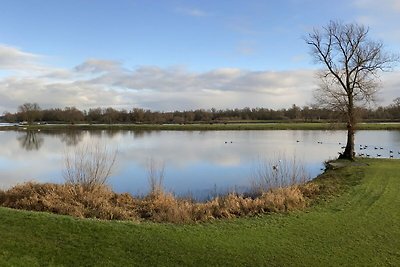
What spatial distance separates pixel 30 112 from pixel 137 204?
107m

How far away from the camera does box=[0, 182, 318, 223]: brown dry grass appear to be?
1013cm

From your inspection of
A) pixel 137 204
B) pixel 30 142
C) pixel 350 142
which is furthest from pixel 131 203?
pixel 30 142

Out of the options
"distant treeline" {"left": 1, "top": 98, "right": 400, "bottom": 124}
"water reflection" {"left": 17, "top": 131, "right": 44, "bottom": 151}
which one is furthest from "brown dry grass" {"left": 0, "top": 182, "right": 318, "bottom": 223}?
"distant treeline" {"left": 1, "top": 98, "right": 400, "bottom": 124}

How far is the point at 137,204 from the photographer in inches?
480

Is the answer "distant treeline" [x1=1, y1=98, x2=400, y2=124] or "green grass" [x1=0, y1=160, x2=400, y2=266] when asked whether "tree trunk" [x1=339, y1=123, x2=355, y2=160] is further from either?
"distant treeline" [x1=1, y1=98, x2=400, y2=124]

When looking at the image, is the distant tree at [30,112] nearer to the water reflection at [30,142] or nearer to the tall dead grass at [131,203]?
the water reflection at [30,142]

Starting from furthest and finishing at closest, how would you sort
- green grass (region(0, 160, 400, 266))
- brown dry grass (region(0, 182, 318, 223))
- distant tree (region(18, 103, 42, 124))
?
1. distant tree (region(18, 103, 42, 124))
2. brown dry grass (region(0, 182, 318, 223))
3. green grass (region(0, 160, 400, 266))

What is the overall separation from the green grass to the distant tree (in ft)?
355

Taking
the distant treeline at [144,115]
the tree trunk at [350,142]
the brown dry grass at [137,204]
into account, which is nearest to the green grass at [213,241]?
the brown dry grass at [137,204]

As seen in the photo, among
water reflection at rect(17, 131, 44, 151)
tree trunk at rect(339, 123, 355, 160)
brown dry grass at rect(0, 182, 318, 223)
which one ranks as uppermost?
tree trunk at rect(339, 123, 355, 160)

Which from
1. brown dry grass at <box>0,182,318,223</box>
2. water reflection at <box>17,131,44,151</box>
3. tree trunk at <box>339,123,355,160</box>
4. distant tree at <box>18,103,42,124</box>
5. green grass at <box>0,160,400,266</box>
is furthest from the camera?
distant tree at <box>18,103,42,124</box>

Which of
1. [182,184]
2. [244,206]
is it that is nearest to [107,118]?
[182,184]

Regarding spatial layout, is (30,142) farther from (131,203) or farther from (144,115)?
(144,115)

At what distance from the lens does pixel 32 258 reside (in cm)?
670
